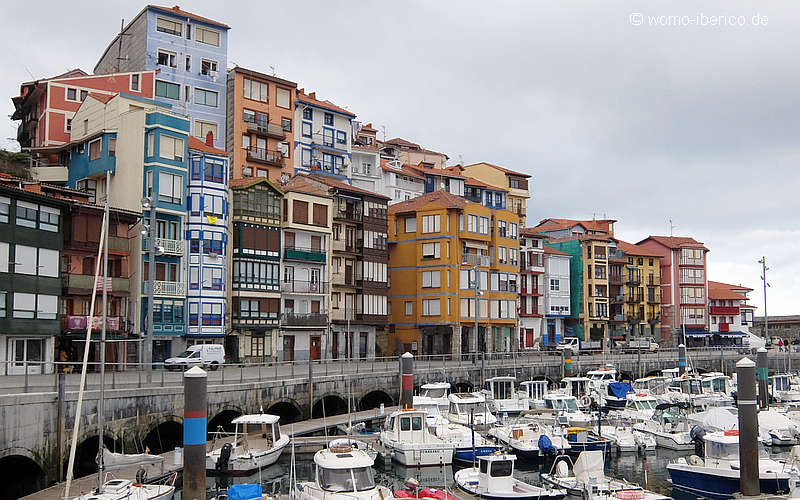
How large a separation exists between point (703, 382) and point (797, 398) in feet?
24.4

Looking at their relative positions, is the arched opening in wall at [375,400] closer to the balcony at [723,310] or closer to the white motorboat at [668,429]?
the white motorboat at [668,429]

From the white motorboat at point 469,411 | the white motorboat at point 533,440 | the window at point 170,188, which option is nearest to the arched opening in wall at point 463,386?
the white motorboat at point 469,411

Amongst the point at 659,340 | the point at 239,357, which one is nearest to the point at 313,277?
the point at 239,357

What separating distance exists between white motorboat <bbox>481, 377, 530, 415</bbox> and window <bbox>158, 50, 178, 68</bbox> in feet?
145

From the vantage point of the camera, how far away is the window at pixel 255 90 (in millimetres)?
81688

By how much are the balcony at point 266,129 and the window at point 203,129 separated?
11.4ft

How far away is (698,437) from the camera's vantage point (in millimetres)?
45875

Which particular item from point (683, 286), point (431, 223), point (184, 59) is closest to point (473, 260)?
point (431, 223)

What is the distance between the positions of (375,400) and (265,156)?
3182 centimetres

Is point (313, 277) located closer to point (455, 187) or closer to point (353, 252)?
point (353, 252)

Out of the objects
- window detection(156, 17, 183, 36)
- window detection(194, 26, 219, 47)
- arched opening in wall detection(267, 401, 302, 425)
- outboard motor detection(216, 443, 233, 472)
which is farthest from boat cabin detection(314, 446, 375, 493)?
window detection(194, 26, 219, 47)

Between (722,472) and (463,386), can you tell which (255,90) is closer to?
(463,386)

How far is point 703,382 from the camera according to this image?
69.8m

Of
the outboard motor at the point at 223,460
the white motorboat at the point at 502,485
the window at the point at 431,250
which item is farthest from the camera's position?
the window at the point at 431,250
